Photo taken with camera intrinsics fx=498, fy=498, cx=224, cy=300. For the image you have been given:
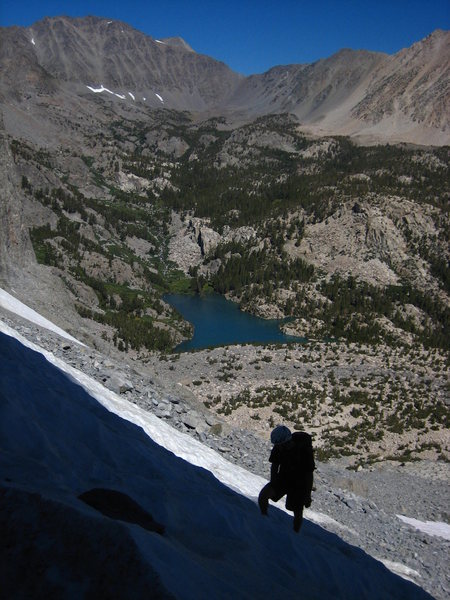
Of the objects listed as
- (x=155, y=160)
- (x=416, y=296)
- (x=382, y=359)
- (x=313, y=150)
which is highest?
(x=313, y=150)

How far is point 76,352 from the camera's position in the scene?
16.1 metres

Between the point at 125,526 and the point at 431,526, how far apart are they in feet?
46.8

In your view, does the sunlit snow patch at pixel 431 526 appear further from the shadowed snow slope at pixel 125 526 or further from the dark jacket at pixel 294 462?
the dark jacket at pixel 294 462

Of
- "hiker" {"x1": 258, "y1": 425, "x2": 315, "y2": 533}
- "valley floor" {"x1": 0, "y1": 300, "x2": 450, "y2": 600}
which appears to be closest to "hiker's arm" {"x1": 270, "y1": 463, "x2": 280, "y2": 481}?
"hiker" {"x1": 258, "y1": 425, "x2": 315, "y2": 533}

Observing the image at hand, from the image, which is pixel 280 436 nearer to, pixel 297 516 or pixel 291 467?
pixel 291 467

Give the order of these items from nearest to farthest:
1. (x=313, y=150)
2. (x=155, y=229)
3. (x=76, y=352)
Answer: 1. (x=76, y=352)
2. (x=155, y=229)
3. (x=313, y=150)

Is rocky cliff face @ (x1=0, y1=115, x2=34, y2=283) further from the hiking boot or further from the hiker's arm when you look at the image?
the hiker's arm

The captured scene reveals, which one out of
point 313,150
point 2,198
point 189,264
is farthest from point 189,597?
point 313,150

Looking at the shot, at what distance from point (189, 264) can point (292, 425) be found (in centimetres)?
5896

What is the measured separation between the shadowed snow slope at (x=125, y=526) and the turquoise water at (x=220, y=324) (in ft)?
121

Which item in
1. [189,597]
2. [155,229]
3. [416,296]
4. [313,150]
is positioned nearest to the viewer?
[189,597]

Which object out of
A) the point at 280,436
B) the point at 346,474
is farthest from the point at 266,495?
the point at 346,474

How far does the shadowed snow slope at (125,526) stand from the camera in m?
3.88

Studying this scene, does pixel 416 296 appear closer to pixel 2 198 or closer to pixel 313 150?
pixel 2 198
